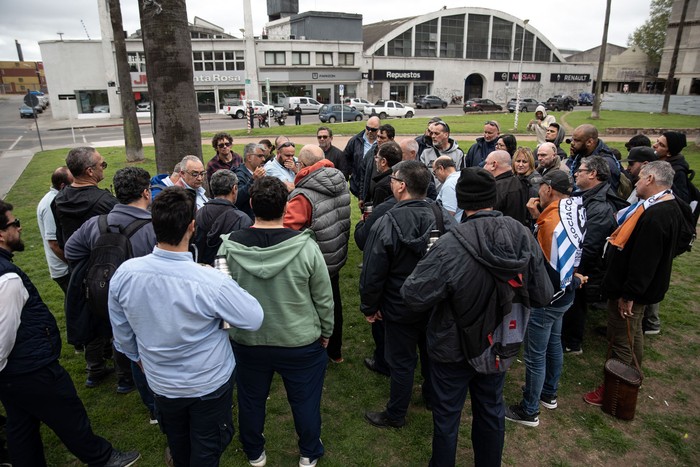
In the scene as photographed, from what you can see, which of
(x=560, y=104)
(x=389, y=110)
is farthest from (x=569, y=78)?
(x=389, y=110)

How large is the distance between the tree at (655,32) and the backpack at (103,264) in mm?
71660

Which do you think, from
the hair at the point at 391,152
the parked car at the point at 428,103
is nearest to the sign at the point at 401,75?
the parked car at the point at 428,103

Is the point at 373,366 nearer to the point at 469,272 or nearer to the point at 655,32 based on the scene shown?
the point at 469,272

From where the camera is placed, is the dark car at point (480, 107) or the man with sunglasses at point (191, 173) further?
the dark car at point (480, 107)

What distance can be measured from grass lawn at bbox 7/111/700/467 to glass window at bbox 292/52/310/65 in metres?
46.1

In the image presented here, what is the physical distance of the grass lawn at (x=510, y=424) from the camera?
3.33m

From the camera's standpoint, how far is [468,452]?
337cm

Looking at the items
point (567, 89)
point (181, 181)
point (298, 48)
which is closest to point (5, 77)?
point (298, 48)

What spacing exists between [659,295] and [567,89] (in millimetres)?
70641

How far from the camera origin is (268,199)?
106 inches

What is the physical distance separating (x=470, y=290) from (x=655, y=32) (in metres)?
73.2

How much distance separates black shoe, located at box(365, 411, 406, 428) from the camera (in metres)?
3.62

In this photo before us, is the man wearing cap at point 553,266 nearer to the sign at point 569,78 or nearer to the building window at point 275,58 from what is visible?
the building window at point 275,58


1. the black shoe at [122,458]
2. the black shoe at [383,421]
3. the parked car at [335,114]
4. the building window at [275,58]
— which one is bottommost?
the black shoe at [383,421]
